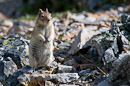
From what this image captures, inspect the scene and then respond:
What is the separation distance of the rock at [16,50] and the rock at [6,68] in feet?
1.06

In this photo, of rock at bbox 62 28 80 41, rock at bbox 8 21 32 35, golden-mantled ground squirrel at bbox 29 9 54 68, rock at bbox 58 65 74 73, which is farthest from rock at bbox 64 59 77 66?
rock at bbox 8 21 32 35

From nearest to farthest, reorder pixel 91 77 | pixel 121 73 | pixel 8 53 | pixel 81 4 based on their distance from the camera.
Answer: pixel 121 73
pixel 91 77
pixel 8 53
pixel 81 4

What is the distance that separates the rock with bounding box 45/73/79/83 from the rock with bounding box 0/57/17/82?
4.82 ft

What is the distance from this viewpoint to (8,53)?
8.25 metres

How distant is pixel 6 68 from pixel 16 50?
3.11ft

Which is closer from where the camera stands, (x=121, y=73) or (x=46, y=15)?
(x=121, y=73)

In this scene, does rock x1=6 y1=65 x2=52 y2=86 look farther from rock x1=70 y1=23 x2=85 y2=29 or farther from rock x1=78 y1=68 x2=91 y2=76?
rock x1=70 y1=23 x2=85 y2=29

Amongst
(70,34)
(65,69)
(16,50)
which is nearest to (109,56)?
(65,69)

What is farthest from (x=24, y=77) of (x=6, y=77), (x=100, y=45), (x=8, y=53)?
(x=100, y=45)

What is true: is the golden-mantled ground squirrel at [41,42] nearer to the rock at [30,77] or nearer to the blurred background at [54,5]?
the rock at [30,77]

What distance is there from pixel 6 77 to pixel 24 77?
909 millimetres

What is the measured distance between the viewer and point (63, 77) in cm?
664

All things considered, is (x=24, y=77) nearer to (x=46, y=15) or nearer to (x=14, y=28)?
(x=46, y=15)

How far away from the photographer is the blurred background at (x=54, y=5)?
1716 cm
